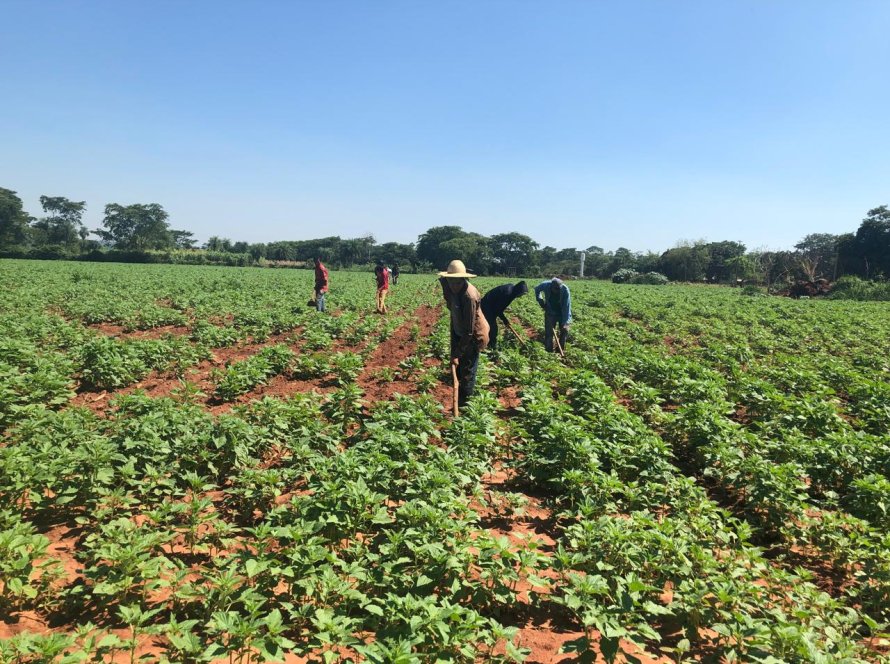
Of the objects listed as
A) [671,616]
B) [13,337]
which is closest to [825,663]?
[671,616]

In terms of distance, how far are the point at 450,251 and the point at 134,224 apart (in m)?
67.6

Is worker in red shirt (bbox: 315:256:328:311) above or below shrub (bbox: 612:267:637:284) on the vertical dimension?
below

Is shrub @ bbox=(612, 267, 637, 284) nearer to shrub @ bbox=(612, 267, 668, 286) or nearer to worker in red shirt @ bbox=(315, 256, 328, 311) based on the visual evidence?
shrub @ bbox=(612, 267, 668, 286)

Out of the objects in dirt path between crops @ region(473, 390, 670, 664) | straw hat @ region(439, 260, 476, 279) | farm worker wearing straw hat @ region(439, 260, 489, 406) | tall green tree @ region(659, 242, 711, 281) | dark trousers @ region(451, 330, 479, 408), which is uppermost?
tall green tree @ region(659, 242, 711, 281)

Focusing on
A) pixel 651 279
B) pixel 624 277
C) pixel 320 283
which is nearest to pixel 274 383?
pixel 320 283

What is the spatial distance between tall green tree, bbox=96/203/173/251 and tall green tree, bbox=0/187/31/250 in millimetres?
18208

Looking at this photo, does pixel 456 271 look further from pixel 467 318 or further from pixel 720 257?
pixel 720 257

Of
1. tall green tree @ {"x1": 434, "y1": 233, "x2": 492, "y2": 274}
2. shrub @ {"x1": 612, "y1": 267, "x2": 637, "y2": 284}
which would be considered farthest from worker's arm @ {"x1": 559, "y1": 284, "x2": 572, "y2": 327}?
tall green tree @ {"x1": 434, "y1": 233, "x2": 492, "y2": 274}

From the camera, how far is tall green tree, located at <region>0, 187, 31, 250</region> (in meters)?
72.1

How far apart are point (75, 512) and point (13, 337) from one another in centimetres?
751

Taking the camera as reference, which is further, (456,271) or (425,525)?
(456,271)

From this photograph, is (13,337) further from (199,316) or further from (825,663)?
(825,663)

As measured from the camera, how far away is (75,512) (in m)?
3.68

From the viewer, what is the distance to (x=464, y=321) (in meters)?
6.56
